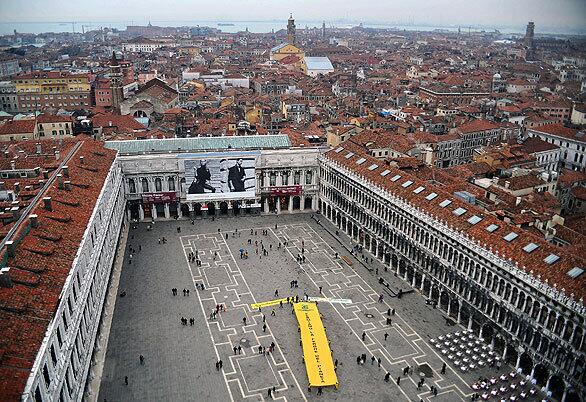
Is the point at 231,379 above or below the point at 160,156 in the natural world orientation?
below

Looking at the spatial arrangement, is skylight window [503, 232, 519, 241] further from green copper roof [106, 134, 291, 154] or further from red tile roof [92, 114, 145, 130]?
red tile roof [92, 114, 145, 130]

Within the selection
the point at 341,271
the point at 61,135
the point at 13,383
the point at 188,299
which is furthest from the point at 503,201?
the point at 61,135

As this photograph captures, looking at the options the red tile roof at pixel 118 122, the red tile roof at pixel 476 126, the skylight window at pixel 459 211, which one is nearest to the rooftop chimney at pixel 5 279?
the skylight window at pixel 459 211

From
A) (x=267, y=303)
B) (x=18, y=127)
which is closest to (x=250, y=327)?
(x=267, y=303)

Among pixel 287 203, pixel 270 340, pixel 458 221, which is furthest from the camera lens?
pixel 287 203

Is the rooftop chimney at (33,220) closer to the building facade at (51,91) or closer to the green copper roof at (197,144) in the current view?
the green copper roof at (197,144)

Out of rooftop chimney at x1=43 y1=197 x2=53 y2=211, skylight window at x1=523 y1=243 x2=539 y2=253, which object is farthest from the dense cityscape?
rooftop chimney at x1=43 y1=197 x2=53 y2=211

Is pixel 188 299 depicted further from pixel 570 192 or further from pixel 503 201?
pixel 570 192
